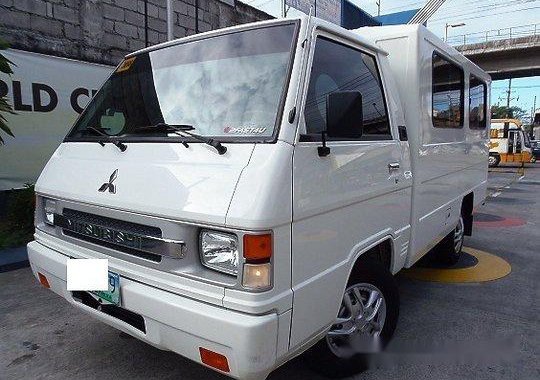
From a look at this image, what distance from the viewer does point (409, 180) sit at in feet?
10.5

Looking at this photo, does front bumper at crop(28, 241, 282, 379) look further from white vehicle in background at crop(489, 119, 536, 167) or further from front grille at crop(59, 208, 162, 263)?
white vehicle in background at crop(489, 119, 536, 167)

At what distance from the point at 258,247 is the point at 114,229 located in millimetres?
907

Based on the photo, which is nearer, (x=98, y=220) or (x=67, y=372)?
(x=98, y=220)

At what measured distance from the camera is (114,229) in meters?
2.29

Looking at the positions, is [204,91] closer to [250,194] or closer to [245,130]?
[245,130]

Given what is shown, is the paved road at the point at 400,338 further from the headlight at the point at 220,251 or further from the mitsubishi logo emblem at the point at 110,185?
the mitsubishi logo emblem at the point at 110,185

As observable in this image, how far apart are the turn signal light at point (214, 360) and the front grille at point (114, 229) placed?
502 mm

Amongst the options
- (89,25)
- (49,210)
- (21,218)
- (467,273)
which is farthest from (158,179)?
(89,25)

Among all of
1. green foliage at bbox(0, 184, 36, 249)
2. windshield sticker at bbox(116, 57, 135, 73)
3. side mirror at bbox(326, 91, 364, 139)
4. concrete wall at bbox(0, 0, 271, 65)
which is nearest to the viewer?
side mirror at bbox(326, 91, 364, 139)

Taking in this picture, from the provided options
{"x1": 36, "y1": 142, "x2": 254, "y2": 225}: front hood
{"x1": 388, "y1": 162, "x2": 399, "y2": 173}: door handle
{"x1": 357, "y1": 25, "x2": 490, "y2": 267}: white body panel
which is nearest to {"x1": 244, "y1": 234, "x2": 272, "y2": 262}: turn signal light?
{"x1": 36, "y1": 142, "x2": 254, "y2": 225}: front hood

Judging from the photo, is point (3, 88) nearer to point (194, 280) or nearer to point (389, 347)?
point (194, 280)

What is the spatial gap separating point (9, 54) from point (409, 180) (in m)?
5.70

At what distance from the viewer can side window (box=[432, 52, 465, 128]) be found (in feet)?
12.1

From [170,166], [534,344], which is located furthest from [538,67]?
[170,166]
